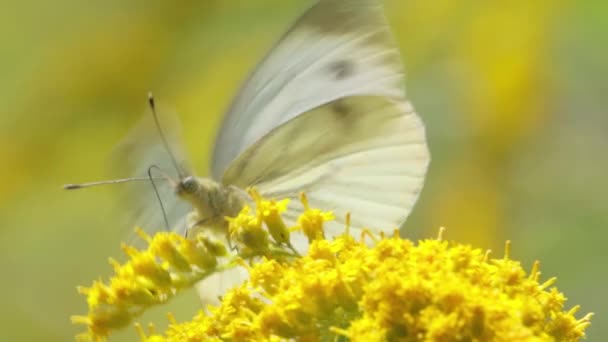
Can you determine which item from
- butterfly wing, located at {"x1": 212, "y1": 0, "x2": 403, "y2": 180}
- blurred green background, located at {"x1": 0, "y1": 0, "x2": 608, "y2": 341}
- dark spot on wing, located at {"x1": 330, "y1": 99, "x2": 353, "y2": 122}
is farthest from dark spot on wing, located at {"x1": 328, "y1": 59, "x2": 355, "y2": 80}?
blurred green background, located at {"x1": 0, "y1": 0, "x2": 608, "y2": 341}

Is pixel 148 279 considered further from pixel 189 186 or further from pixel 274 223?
pixel 189 186

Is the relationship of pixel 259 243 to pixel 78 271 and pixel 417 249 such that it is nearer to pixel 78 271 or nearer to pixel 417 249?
pixel 417 249

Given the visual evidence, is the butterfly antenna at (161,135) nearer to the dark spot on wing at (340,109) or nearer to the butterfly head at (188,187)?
the butterfly head at (188,187)

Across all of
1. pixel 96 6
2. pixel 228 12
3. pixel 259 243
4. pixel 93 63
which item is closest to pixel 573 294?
pixel 259 243

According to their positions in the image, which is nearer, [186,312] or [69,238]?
[186,312]

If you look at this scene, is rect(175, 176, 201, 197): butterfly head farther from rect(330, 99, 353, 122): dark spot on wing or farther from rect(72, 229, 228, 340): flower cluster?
rect(330, 99, 353, 122): dark spot on wing

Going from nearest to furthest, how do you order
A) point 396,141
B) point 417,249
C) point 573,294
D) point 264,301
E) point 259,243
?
point 417,249 < point 264,301 < point 259,243 < point 396,141 < point 573,294

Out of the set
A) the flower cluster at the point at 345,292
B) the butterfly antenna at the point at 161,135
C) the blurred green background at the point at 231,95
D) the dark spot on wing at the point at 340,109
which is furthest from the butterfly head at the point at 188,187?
the blurred green background at the point at 231,95
